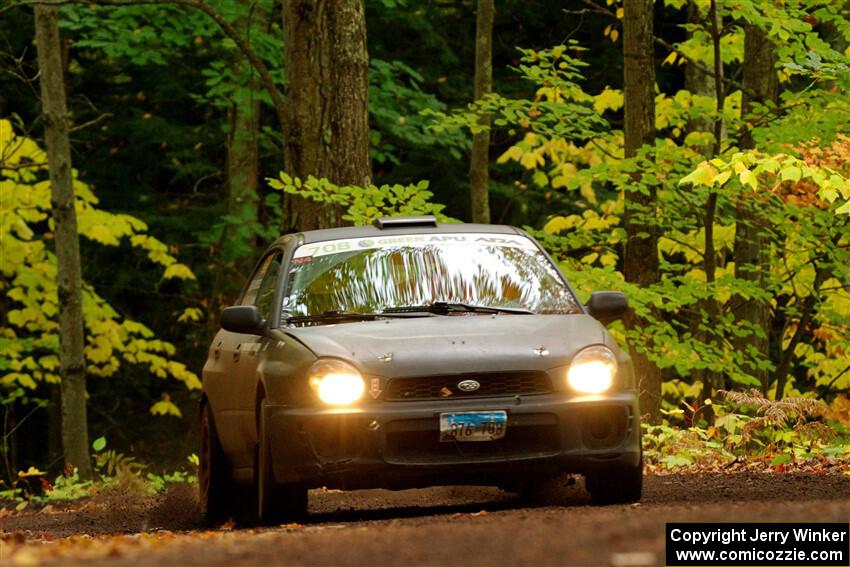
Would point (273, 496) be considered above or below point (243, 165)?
below

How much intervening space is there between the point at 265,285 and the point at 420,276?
4.54 ft

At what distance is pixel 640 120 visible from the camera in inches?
656

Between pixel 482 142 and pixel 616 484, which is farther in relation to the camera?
pixel 482 142

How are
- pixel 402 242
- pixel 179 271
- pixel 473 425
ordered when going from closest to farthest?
pixel 473 425 → pixel 402 242 → pixel 179 271

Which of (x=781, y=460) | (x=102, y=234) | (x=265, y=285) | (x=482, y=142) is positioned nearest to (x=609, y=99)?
(x=482, y=142)

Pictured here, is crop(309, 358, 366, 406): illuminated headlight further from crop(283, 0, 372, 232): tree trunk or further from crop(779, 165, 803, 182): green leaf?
crop(283, 0, 372, 232): tree trunk

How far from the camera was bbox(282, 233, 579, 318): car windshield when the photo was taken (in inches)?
350

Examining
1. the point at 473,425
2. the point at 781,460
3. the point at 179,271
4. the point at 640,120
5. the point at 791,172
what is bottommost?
the point at 781,460

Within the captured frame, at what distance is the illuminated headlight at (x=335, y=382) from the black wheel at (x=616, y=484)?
1.47 meters

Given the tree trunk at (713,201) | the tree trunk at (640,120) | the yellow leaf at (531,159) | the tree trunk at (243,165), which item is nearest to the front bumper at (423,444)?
the tree trunk at (713,201)

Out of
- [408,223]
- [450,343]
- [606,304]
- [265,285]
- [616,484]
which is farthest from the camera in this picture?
[265,285]

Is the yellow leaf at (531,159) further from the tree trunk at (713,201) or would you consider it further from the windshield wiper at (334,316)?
the windshield wiper at (334,316)

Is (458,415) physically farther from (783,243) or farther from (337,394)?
(783,243)

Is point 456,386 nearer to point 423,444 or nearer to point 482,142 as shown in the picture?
point 423,444
